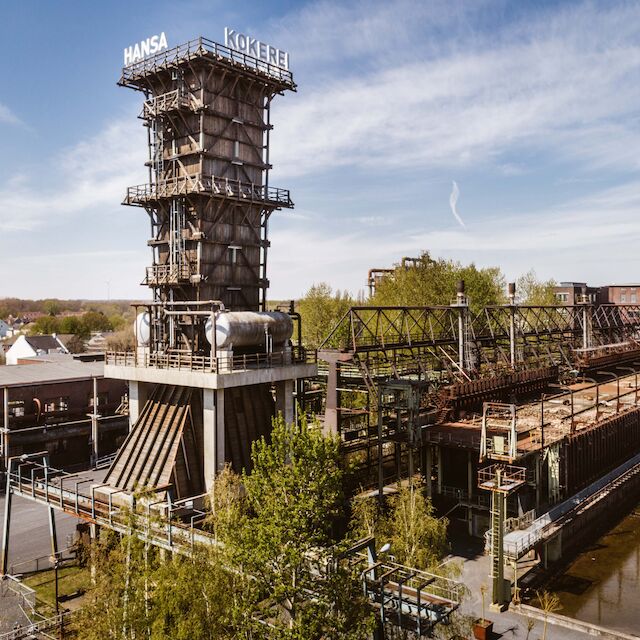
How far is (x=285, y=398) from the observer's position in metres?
42.2

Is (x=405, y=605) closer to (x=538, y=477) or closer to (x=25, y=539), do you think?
(x=538, y=477)

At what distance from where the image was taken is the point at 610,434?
169ft

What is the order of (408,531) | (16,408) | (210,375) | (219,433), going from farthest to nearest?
(16,408), (219,433), (210,375), (408,531)

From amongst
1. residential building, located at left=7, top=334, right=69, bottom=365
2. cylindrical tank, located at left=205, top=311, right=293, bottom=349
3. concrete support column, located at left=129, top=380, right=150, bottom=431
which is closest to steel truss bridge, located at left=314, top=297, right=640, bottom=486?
cylindrical tank, located at left=205, top=311, right=293, bottom=349

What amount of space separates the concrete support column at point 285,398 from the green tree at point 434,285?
45671mm

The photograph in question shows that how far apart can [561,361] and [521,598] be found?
47.6 m

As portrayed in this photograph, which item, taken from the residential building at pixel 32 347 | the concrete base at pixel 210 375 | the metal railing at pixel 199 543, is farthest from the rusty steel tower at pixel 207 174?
the residential building at pixel 32 347

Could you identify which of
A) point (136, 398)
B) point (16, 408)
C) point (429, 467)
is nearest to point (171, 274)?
point (136, 398)

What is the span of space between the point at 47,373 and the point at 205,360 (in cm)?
3081

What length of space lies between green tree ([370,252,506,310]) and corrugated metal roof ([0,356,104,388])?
4092cm

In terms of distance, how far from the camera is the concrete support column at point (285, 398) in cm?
4212

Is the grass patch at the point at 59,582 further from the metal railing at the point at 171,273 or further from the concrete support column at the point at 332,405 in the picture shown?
the metal railing at the point at 171,273

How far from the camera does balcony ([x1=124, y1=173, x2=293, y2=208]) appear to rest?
42391 mm

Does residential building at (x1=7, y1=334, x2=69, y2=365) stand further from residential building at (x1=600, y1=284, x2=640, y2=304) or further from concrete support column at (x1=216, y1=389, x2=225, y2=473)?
residential building at (x1=600, y1=284, x2=640, y2=304)
